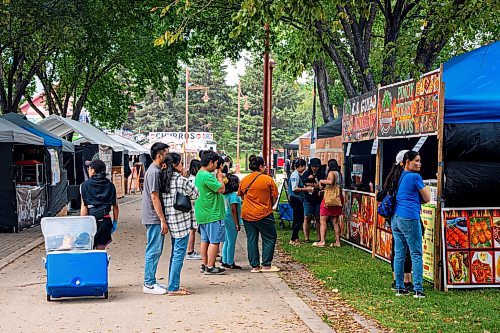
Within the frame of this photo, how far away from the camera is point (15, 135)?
17.8 metres

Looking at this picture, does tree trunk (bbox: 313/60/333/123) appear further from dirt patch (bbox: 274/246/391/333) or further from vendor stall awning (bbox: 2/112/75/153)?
dirt patch (bbox: 274/246/391/333)

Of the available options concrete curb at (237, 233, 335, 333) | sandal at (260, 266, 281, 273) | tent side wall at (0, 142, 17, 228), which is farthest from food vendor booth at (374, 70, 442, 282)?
tent side wall at (0, 142, 17, 228)

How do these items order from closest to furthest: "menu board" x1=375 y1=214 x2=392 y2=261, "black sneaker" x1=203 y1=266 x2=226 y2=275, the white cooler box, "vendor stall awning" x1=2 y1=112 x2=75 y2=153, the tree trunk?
1. the white cooler box
2. "black sneaker" x1=203 y1=266 x2=226 y2=275
3. "menu board" x1=375 y1=214 x2=392 y2=261
4. "vendor stall awning" x1=2 y1=112 x2=75 y2=153
5. the tree trunk

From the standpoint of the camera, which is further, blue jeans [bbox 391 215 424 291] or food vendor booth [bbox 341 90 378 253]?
food vendor booth [bbox 341 90 378 253]

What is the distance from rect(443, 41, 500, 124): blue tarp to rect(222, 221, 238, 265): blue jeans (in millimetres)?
3914

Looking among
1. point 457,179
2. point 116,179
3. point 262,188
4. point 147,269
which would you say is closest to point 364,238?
point 262,188

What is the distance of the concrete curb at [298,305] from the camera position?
8266 millimetres

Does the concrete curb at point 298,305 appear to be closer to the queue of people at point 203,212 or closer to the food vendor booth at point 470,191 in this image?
the queue of people at point 203,212

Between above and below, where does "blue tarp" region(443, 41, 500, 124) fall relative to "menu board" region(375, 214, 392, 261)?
above

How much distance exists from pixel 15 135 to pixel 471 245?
11.0 meters

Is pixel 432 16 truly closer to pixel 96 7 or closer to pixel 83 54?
pixel 96 7

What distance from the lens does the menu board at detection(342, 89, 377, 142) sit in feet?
46.4

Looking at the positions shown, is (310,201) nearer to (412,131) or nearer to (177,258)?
(412,131)

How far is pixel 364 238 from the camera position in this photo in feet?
48.0
